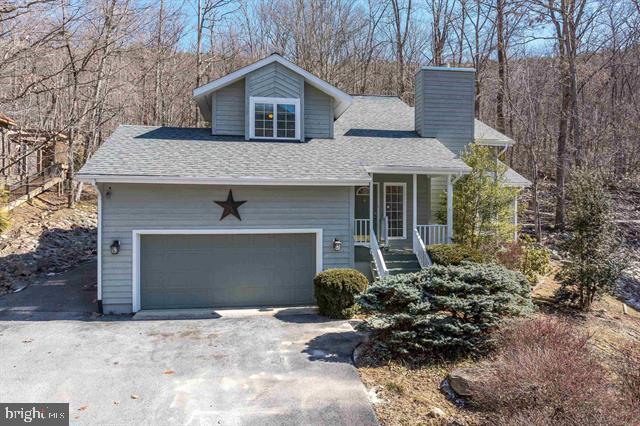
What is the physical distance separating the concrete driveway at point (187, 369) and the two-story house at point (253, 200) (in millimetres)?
1337

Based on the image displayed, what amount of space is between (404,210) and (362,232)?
1.87 m

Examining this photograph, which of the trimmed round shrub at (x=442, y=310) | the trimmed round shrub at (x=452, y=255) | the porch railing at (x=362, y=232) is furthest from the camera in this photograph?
the porch railing at (x=362, y=232)

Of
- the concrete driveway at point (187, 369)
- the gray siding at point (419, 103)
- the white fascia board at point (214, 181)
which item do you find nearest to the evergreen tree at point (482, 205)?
the gray siding at point (419, 103)

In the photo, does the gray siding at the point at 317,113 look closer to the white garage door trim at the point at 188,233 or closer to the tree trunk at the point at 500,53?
the white garage door trim at the point at 188,233

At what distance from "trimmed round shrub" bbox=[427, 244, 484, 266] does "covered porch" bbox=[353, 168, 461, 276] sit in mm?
1067

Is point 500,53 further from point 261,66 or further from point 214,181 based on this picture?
point 214,181

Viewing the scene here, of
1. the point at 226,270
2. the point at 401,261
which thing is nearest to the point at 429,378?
the point at 401,261

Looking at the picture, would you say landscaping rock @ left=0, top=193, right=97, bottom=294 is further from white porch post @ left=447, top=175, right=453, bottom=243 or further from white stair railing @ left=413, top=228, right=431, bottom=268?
white porch post @ left=447, top=175, right=453, bottom=243

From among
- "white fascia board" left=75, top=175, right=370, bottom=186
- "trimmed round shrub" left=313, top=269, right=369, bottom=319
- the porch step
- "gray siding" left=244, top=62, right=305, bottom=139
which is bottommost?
"trimmed round shrub" left=313, top=269, right=369, bottom=319

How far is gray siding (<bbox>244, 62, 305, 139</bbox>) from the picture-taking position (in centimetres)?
1223

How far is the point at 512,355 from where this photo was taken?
5699 millimetres

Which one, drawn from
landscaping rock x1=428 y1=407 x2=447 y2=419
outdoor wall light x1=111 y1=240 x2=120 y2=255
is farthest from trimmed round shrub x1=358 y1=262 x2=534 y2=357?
outdoor wall light x1=111 y1=240 x2=120 y2=255

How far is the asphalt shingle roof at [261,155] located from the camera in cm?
1000

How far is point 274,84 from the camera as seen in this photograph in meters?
12.3
